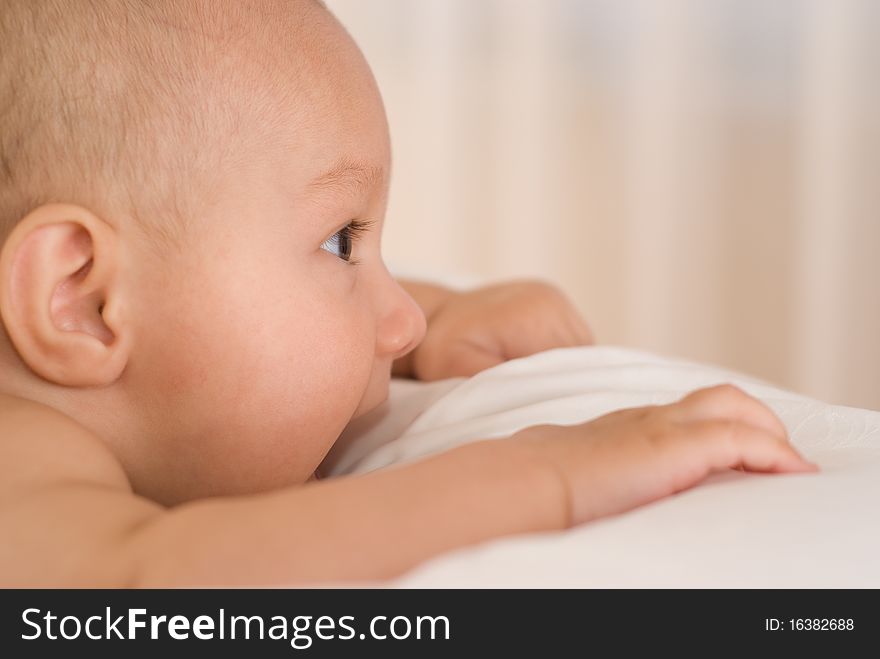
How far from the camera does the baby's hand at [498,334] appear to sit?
1.22m

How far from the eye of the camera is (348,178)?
2.89 ft

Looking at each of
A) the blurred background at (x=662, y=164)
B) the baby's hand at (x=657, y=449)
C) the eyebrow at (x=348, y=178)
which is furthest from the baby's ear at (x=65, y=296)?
the blurred background at (x=662, y=164)

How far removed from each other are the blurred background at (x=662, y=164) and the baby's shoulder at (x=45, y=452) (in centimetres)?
158

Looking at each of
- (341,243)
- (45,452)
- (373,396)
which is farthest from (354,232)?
(45,452)

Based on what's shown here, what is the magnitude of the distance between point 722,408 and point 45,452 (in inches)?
16.5

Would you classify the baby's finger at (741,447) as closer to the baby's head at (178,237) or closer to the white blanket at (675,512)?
the white blanket at (675,512)

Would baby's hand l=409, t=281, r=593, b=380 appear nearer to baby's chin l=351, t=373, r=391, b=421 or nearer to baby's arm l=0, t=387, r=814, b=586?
baby's chin l=351, t=373, r=391, b=421

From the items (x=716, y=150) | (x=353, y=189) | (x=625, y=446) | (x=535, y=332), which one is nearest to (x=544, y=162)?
(x=716, y=150)

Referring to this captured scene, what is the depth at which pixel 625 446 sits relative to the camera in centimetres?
65

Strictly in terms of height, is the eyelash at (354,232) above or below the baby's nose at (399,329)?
above

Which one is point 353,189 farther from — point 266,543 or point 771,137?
point 771,137

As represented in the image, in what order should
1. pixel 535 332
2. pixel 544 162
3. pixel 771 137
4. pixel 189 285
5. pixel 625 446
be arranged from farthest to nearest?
pixel 544 162
pixel 771 137
pixel 535 332
pixel 189 285
pixel 625 446
